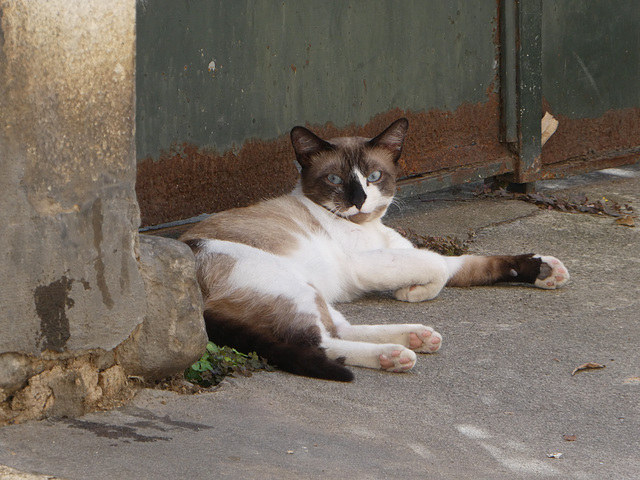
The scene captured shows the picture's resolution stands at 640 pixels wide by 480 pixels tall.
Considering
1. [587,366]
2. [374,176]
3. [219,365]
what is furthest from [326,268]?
[587,366]

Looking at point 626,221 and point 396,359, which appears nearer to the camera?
point 396,359

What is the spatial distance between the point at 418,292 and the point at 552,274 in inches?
26.1

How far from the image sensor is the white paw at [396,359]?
3.11m

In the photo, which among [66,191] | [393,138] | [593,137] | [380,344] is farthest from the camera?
[593,137]

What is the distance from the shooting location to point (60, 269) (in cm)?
235

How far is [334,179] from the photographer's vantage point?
13.6ft

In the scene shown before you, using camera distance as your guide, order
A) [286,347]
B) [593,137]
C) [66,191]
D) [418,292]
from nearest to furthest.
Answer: [66,191], [286,347], [418,292], [593,137]

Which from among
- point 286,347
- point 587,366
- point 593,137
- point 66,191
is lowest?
point 587,366

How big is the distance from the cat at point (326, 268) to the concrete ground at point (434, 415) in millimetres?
80

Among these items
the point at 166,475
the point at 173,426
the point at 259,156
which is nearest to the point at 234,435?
the point at 173,426

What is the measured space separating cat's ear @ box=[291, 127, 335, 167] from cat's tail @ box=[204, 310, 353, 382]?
1.23 metres

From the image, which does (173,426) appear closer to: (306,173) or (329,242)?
(329,242)

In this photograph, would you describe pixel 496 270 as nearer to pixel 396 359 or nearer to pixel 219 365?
pixel 396 359

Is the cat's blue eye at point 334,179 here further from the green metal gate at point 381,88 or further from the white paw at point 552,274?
the white paw at point 552,274
